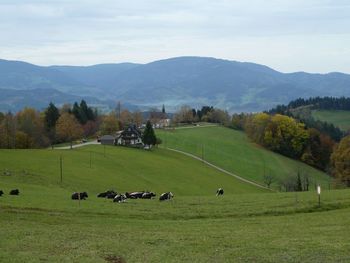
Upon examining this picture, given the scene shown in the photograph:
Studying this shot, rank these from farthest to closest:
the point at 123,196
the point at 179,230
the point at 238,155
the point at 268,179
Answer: the point at 238,155 → the point at 268,179 → the point at 123,196 → the point at 179,230

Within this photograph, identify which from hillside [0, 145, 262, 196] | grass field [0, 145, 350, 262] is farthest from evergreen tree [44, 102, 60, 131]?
grass field [0, 145, 350, 262]

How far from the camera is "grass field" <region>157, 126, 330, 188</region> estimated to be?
400ft

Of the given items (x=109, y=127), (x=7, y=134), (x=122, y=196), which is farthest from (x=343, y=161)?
(x=7, y=134)

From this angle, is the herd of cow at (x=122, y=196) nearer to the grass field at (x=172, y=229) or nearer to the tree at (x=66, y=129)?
the grass field at (x=172, y=229)

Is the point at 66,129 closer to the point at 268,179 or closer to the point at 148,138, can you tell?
the point at 148,138

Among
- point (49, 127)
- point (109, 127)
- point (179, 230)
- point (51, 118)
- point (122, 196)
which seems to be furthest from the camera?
point (109, 127)

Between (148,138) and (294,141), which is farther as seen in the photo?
(294,141)

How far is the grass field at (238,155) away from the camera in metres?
122

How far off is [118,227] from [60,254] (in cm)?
884

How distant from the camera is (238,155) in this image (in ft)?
459

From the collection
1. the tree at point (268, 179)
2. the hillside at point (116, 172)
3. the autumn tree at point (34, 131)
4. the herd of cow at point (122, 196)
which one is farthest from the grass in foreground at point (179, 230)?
the autumn tree at point (34, 131)

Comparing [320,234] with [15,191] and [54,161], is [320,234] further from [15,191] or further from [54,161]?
[54,161]

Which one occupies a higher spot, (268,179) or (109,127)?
(109,127)

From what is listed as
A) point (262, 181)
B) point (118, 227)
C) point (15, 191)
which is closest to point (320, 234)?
point (118, 227)
